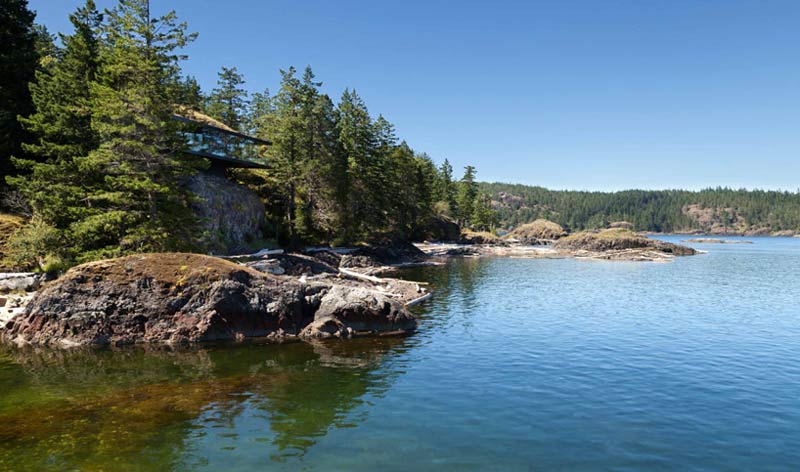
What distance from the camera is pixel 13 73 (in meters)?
38.9

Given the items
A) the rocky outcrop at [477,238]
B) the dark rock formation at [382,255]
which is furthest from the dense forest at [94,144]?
the rocky outcrop at [477,238]

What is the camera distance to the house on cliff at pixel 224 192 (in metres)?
47.1

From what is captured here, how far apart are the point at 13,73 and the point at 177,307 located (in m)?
32.6

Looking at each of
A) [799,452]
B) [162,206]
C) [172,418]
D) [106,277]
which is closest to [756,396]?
[799,452]

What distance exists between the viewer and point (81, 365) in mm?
19203

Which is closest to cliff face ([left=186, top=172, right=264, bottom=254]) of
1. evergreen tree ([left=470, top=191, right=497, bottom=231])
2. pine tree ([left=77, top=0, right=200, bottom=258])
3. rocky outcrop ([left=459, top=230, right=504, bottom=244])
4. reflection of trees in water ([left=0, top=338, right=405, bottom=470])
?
pine tree ([left=77, top=0, right=200, bottom=258])

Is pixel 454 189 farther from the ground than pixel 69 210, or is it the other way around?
pixel 454 189

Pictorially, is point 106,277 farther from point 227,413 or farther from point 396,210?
point 396,210

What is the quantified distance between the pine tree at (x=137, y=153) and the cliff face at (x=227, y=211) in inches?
426

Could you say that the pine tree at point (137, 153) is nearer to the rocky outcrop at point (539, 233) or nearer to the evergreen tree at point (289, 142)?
the evergreen tree at point (289, 142)

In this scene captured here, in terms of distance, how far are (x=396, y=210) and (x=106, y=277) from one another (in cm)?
6807

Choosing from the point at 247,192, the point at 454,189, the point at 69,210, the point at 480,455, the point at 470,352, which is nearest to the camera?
the point at 480,455

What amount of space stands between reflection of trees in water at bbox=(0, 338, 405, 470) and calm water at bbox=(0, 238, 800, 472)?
0.24ft

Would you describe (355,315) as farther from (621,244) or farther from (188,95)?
(621,244)
